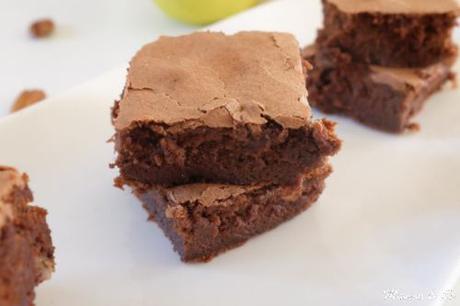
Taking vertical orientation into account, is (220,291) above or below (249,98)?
below

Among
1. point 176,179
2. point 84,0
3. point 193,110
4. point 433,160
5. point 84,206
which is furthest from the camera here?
point 84,0

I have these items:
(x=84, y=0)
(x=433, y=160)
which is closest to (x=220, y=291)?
(x=433, y=160)

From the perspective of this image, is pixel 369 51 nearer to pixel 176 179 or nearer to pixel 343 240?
pixel 343 240

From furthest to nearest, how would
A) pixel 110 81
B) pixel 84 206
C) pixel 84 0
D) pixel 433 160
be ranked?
1. pixel 84 0
2. pixel 110 81
3. pixel 433 160
4. pixel 84 206

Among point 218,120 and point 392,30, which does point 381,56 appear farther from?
point 218,120

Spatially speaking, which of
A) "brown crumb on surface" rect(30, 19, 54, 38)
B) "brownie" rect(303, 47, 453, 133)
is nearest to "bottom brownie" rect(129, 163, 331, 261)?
"brownie" rect(303, 47, 453, 133)

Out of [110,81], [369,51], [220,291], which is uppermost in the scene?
[369,51]
